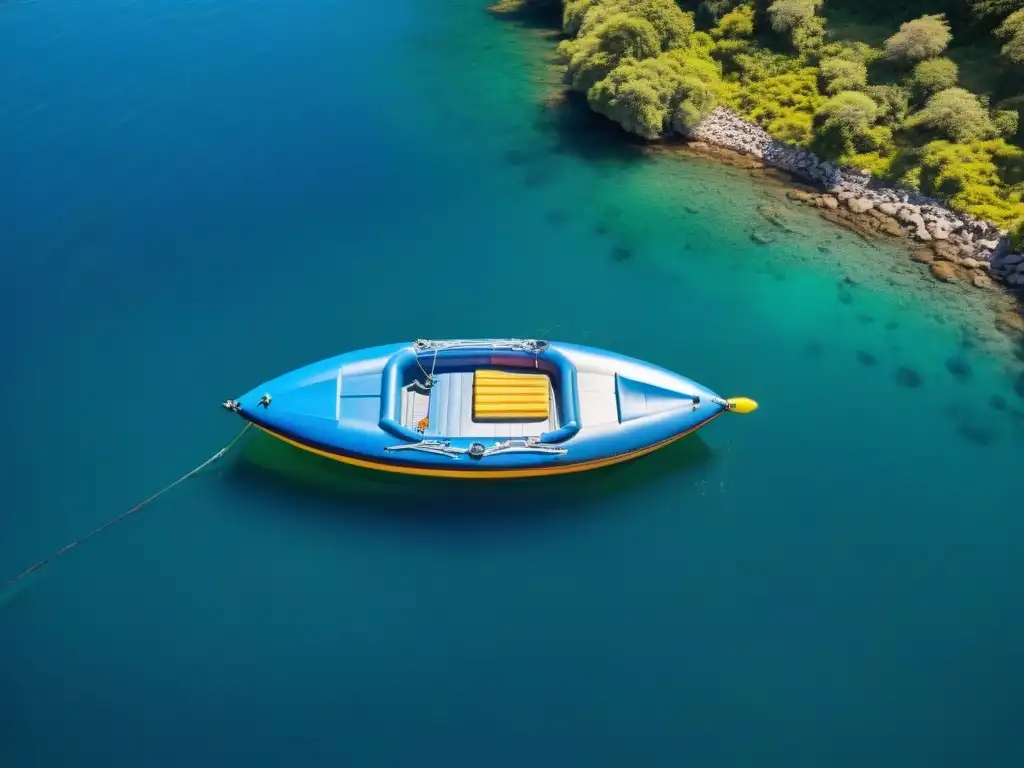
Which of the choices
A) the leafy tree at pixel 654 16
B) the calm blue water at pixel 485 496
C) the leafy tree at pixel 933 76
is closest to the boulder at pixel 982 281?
the calm blue water at pixel 485 496

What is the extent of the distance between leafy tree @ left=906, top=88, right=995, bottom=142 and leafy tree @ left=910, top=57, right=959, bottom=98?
675mm

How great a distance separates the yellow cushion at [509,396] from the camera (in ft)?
74.6

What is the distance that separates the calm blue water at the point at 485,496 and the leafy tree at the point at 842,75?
718 cm

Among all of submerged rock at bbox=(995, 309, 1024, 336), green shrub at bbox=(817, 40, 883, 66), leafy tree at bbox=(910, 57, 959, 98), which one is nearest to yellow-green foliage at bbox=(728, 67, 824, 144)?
green shrub at bbox=(817, 40, 883, 66)

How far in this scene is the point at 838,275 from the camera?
29.1m

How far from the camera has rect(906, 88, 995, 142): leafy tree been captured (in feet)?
102

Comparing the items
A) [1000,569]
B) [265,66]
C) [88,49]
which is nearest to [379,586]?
[1000,569]

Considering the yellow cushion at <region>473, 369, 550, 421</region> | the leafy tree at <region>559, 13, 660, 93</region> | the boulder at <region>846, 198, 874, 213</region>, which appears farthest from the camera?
the leafy tree at <region>559, 13, 660, 93</region>

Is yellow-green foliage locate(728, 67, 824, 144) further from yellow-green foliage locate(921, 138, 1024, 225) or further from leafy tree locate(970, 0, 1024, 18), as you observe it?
leafy tree locate(970, 0, 1024, 18)

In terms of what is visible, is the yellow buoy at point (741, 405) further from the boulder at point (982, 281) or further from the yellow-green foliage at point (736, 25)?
the yellow-green foliage at point (736, 25)

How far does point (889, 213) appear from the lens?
31016 millimetres

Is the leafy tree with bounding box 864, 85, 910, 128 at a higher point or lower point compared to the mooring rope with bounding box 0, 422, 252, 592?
higher

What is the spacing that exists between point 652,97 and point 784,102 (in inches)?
286

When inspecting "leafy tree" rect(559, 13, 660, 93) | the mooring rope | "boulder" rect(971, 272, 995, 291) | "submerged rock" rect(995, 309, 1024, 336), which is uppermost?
"leafy tree" rect(559, 13, 660, 93)
